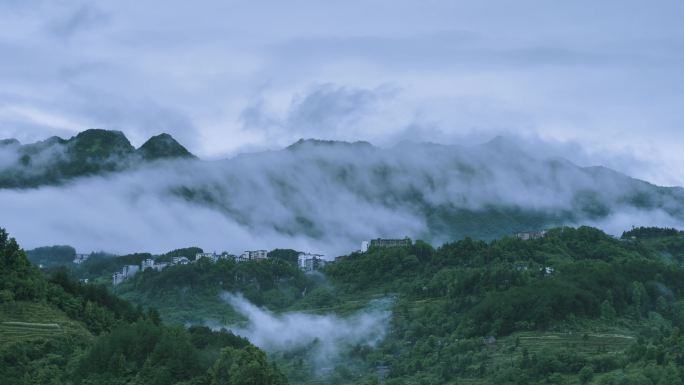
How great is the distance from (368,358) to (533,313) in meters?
12.5

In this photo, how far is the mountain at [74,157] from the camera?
5827 inches

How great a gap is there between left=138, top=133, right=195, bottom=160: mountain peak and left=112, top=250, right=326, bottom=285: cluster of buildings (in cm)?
3992

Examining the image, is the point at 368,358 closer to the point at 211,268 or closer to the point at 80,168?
the point at 211,268

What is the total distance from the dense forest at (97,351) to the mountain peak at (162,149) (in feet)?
340

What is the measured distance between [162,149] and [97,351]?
389 feet

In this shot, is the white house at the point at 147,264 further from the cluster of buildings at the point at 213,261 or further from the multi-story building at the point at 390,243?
the multi-story building at the point at 390,243

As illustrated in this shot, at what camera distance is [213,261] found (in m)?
110

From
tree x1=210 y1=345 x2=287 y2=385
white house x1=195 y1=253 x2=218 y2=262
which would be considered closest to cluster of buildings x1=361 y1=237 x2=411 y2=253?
white house x1=195 y1=253 x2=218 y2=262

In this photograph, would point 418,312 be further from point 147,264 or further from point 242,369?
point 242,369

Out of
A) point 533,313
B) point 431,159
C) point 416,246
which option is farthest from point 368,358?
point 431,159

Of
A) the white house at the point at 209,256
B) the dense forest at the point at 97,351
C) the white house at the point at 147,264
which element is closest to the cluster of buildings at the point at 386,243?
the white house at the point at 209,256

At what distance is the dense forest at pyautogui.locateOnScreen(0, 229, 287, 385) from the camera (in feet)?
145

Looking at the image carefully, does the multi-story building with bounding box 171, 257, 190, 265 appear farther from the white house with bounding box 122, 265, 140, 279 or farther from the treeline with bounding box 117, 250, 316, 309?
the white house with bounding box 122, 265, 140, 279

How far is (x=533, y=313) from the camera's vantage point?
249 feet
